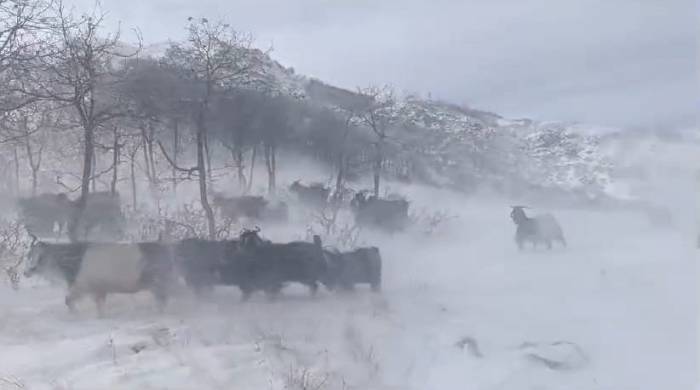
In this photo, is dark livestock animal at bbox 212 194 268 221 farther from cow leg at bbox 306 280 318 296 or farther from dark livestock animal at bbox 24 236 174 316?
dark livestock animal at bbox 24 236 174 316

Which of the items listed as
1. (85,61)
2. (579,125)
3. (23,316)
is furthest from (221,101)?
(23,316)

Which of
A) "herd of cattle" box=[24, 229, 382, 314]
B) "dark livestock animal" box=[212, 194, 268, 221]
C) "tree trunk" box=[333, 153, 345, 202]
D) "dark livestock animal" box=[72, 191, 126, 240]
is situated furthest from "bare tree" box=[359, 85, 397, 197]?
"herd of cattle" box=[24, 229, 382, 314]

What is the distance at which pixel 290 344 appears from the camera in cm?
1143

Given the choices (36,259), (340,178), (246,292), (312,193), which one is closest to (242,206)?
(312,193)

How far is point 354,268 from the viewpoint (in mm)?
15938

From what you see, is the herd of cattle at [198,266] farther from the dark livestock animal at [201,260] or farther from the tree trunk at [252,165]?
the tree trunk at [252,165]

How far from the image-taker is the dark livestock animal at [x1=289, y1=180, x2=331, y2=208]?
100 feet

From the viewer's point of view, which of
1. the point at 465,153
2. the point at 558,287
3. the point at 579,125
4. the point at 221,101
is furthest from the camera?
the point at 465,153

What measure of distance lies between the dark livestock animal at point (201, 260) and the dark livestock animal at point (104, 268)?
34cm

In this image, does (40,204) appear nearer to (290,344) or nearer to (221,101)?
(221,101)

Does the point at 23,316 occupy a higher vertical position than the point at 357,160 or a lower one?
lower

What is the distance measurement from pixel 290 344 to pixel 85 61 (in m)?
9.70

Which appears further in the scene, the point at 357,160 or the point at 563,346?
the point at 357,160

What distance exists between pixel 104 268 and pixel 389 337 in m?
4.97
